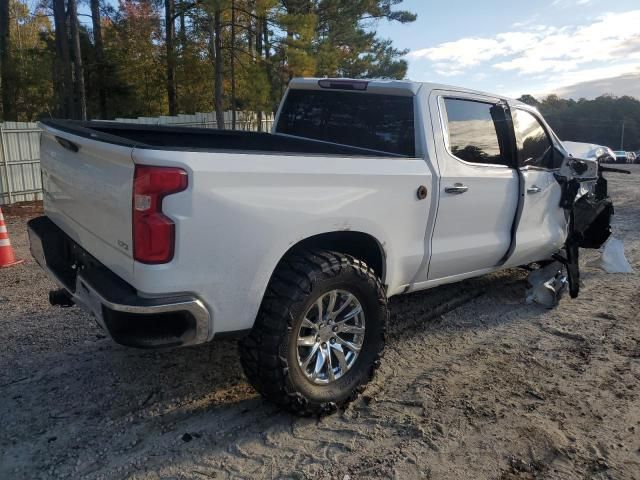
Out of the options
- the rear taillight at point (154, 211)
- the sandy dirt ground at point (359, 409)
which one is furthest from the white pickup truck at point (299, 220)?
the sandy dirt ground at point (359, 409)

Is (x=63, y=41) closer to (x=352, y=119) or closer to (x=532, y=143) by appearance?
(x=352, y=119)

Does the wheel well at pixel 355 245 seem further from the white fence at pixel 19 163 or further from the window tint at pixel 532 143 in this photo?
the white fence at pixel 19 163

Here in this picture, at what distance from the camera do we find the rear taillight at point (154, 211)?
2523 mm

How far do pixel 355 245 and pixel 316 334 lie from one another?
26.4 inches

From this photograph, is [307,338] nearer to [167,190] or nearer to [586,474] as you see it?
[167,190]

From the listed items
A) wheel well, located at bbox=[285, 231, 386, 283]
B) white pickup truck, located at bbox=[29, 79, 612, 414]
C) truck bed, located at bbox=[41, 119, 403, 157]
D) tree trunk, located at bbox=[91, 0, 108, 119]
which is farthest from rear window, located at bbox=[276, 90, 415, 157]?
tree trunk, located at bbox=[91, 0, 108, 119]

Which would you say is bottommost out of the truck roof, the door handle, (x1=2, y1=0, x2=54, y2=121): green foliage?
the door handle

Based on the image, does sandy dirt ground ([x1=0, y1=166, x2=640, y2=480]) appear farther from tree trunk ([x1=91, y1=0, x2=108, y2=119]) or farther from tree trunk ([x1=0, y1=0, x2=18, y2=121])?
tree trunk ([x1=91, y1=0, x2=108, y2=119])

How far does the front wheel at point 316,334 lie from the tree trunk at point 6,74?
866 inches

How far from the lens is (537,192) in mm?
4859

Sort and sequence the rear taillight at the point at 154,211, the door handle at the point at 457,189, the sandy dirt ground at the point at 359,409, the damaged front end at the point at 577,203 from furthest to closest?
the damaged front end at the point at 577,203
the door handle at the point at 457,189
the sandy dirt ground at the point at 359,409
the rear taillight at the point at 154,211

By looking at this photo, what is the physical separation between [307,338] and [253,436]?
61cm

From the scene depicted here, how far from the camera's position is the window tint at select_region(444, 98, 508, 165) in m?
4.16

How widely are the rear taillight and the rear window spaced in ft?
6.51
